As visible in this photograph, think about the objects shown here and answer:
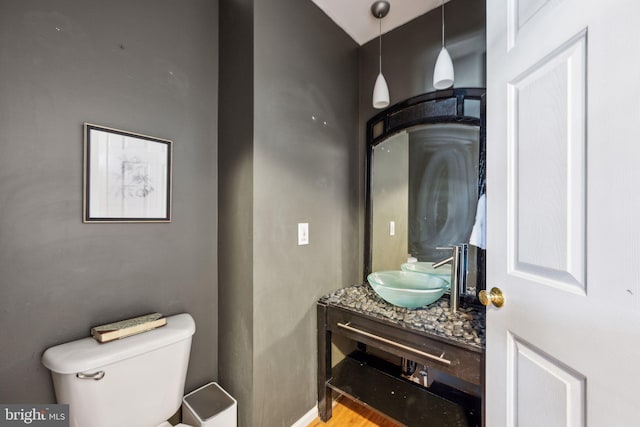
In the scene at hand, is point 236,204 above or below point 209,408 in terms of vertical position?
above

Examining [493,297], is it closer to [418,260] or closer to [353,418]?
[418,260]

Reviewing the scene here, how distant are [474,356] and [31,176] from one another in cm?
181

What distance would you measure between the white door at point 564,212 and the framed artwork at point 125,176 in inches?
55.5

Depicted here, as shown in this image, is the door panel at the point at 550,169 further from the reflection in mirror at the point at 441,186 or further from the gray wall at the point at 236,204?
the gray wall at the point at 236,204

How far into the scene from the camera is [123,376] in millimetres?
946

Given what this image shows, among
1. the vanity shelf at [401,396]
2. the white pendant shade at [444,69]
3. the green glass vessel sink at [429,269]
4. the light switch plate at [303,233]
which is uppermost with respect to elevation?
the white pendant shade at [444,69]

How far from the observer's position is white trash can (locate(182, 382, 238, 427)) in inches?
45.6

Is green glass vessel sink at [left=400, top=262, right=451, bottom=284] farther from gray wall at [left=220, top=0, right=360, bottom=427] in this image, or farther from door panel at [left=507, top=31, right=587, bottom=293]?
door panel at [left=507, top=31, right=587, bottom=293]

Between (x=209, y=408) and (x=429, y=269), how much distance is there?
140 centimetres

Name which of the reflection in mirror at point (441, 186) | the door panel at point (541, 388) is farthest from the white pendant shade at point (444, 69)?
the door panel at point (541, 388)

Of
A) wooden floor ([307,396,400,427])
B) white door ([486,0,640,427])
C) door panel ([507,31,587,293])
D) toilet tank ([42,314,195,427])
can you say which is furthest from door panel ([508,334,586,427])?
toilet tank ([42,314,195,427])

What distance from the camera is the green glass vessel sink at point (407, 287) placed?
1.25 m

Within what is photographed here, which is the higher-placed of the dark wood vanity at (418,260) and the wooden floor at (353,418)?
the dark wood vanity at (418,260)

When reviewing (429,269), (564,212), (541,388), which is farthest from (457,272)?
(564,212)
